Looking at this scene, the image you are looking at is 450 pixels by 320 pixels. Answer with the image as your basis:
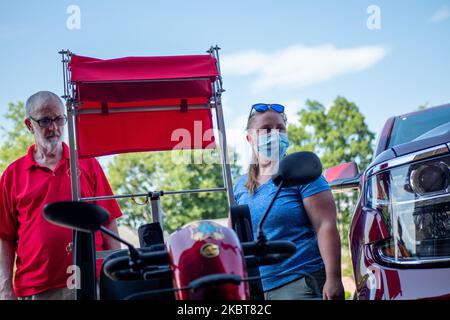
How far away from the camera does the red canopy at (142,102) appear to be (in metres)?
3.93

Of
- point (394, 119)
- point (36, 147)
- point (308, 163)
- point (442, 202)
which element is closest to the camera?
point (308, 163)

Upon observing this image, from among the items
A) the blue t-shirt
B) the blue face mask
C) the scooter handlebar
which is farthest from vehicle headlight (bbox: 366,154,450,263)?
the scooter handlebar

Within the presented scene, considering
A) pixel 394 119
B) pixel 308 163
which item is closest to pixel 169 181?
pixel 394 119

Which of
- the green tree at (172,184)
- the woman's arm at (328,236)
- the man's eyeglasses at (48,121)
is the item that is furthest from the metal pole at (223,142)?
the green tree at (172,184)

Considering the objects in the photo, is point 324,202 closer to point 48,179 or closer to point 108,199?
point 108,199

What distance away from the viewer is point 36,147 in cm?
414

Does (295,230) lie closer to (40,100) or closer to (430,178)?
(430,178)

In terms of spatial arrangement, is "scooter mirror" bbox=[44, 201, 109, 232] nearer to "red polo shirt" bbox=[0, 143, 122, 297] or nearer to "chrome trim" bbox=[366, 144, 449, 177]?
"chrome trim" bbox=[366, 144, 449, 177]

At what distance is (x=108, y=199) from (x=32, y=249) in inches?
22.8

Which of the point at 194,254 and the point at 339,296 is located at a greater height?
the point at 194,254

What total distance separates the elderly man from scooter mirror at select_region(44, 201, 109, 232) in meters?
1.89

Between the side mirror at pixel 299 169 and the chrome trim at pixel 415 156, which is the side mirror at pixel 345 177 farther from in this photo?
the side mirror at pixel 299 169

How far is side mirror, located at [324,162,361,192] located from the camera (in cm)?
443

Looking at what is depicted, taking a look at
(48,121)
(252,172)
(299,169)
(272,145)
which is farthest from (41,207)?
(299,169)
